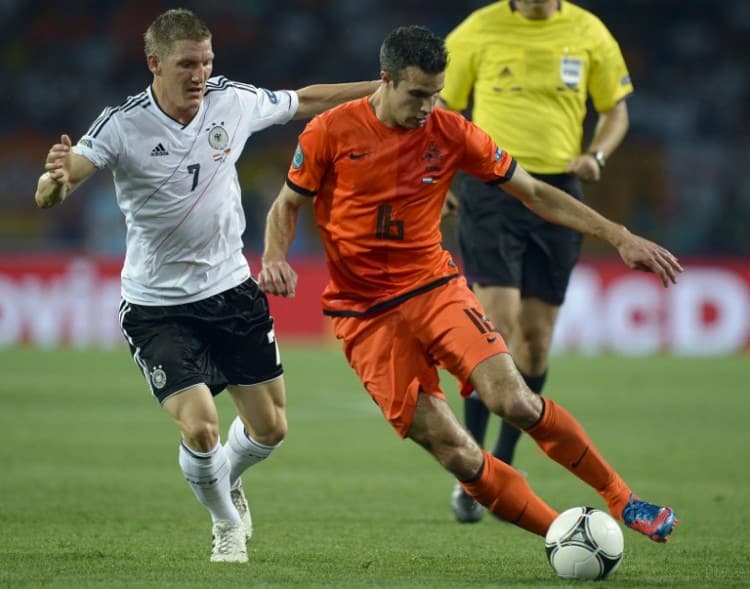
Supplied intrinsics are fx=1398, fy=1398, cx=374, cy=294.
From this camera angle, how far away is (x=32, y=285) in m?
18.3

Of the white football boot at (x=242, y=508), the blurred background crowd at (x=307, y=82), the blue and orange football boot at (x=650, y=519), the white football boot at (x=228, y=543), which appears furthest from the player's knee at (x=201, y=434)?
the blurred background crowd at (x=307, y=82)

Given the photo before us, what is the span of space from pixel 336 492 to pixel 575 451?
2.76 m

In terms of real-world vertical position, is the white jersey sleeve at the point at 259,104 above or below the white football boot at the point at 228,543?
above

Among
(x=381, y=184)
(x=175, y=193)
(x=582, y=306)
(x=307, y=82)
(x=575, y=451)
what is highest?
(x=381, y=184)

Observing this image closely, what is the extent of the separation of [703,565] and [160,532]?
8.15 feet

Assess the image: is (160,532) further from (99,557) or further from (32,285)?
(32,285)

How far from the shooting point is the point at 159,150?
5789 millimetres

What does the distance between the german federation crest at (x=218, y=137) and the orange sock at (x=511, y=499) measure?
177cm

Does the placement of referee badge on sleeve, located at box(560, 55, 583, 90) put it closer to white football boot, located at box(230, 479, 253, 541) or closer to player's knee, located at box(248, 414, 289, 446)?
player's knee, located at box(248, 414, 289, 446)

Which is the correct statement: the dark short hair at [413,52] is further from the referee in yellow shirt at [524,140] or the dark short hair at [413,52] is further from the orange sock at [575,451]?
the referee in yellow shirt at [524,140]

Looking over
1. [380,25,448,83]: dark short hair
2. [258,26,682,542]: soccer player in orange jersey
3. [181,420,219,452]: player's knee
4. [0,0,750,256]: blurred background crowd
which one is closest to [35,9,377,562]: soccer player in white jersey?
[181,420,219,452]: player's knee

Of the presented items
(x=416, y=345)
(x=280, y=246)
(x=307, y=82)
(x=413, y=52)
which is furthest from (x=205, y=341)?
(x=307, y=82)

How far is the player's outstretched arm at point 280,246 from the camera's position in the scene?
5.31 m

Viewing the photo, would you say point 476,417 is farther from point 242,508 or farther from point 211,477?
point 211,477
